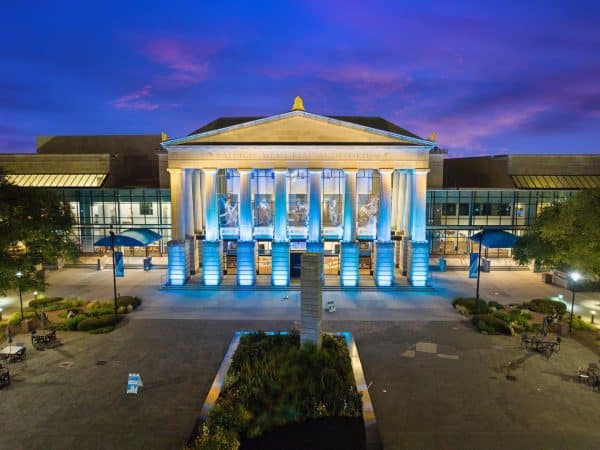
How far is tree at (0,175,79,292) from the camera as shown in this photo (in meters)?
24.7

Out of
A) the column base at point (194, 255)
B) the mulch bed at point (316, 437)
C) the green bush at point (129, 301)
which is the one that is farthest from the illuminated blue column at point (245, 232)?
the mulch bed at point (316, 437)

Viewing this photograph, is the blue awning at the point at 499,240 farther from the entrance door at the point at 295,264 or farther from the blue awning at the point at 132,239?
the blue awning at the point at 132,239

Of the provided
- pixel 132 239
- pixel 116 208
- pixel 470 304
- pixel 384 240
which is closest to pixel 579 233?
pixel 470 304

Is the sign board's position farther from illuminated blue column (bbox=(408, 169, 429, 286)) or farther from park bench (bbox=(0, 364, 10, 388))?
illuminated blue column (bbox=(408, 169, 429, 286))

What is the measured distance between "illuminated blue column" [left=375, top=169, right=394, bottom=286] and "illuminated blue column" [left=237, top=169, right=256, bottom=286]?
38.8 ft

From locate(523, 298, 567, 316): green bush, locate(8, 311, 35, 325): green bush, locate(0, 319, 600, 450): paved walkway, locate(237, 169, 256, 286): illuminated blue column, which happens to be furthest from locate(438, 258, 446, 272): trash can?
locate(8, 311, 35, 325): green bush

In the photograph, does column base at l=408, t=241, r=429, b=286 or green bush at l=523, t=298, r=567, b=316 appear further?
column base at l=408, t=241, r=429, b=286

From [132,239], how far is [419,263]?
27.7 m

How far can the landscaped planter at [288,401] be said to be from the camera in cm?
1530

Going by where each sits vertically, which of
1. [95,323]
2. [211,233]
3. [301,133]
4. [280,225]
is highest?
[301,133]

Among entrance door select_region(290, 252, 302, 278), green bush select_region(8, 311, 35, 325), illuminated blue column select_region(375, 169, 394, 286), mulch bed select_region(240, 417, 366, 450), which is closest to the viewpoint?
mulch bed select_region(240, 417, 366, 450)

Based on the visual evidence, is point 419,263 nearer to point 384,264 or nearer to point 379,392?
point 384,264

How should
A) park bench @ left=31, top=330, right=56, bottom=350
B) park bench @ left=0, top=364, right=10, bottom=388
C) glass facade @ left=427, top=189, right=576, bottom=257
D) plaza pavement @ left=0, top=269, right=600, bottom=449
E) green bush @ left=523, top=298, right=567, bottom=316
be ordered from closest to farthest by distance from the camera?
plaza pavement @ left=0, top=269, right=600, bottom=449, park bench @ left=0, top=364, right=10, bottom=388, park bench @ left=31, top=330, right=56, bottom=350, green bush @ left=523, top=298, right=567, bottom=316, glass facade @ left=427, top=189, right=576, bottom=257

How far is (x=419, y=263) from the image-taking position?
3897 cm
